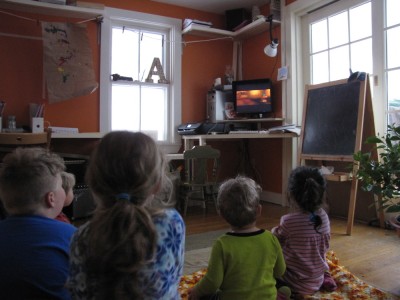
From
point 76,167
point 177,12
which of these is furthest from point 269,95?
point 76,167

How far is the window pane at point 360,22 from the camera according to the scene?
312 cm

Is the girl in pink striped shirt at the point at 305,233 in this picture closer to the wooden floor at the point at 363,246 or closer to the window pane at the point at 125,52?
the wooden floor at the point at 363,246

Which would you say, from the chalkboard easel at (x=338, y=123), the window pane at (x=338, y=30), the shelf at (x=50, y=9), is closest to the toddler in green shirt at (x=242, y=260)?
the chalkboard easel at (x=338, y=123)

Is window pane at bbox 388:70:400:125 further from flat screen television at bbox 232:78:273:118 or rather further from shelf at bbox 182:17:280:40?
shelf at bbox 182:17:280:40

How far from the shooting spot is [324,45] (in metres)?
3.59

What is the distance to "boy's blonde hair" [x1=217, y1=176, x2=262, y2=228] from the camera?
1149 mm

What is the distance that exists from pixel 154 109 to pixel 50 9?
60.8 inches

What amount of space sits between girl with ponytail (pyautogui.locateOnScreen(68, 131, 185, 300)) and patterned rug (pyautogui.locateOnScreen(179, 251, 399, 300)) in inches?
37.3

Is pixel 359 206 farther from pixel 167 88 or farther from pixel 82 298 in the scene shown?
pixel 82 298

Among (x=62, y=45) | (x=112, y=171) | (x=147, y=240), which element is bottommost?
(x=147, y=240)

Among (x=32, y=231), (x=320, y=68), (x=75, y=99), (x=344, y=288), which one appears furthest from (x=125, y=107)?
(x=32, y=231)

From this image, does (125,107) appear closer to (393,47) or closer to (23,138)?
(23,138)

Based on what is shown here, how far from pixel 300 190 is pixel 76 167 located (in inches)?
99.9

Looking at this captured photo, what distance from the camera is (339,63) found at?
3.44 metres
